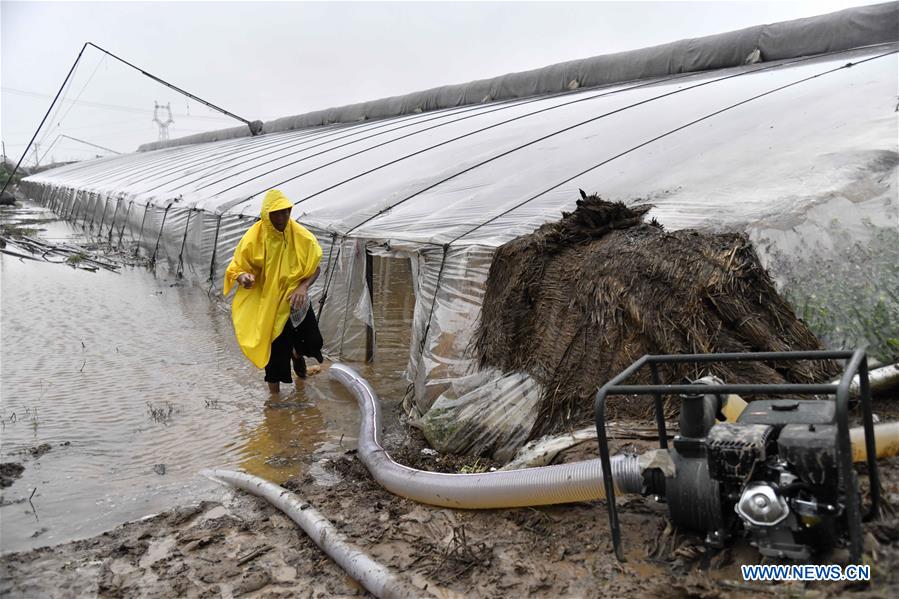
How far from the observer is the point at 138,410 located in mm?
5430

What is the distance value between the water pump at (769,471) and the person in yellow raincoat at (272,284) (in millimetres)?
3632

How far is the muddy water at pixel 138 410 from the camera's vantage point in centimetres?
394

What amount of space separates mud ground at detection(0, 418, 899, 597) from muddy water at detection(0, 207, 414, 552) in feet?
1.11

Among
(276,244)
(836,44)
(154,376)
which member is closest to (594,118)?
(836,44)

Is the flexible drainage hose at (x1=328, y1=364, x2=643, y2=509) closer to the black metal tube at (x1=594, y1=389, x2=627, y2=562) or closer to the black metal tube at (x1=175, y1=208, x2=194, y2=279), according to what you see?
the black metal tube at (x1=594, y1=389, x2=627, y2=562)

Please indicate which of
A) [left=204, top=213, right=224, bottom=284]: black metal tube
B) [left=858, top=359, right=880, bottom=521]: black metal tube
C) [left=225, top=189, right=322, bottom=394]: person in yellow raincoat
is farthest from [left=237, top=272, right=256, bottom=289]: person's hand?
→ [left=204, top=213, right=224, bottom=284]: black metal tube

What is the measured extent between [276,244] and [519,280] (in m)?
2.22

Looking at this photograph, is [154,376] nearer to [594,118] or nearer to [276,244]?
[276,244]

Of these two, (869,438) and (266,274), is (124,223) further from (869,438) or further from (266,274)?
(869,438)

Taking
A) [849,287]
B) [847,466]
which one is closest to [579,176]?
[849,287]

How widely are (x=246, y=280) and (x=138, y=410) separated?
124 centimetres

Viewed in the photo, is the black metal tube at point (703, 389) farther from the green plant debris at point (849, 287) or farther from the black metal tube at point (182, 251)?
the black metal tube at point (182, 251)

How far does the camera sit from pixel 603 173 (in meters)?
5.76

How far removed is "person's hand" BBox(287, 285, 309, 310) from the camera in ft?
18.6
